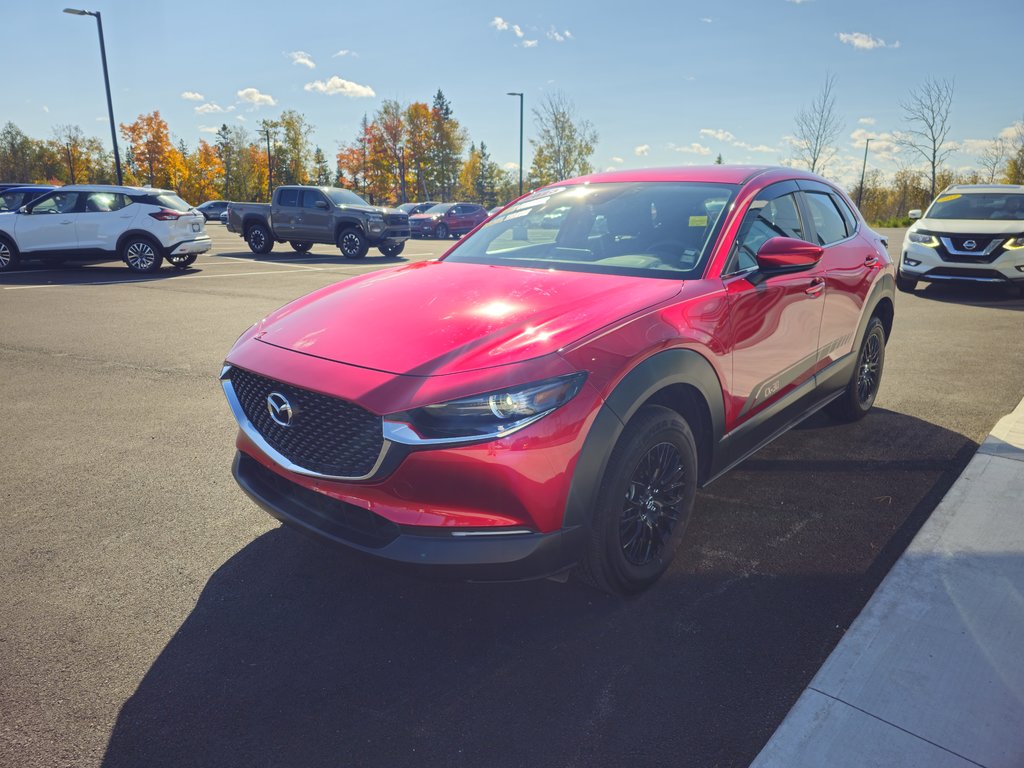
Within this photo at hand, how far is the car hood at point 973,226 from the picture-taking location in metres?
11.0

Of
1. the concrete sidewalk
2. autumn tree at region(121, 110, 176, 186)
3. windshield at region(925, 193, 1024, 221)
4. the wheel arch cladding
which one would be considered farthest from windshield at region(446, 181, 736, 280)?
autumn tree at region(121, 110, 176, 186)

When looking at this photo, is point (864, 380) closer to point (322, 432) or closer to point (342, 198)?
point (322, 432)

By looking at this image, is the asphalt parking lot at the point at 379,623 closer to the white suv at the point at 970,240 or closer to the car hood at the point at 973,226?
the white suv at the point at 970,240

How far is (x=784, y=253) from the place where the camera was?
132 inches

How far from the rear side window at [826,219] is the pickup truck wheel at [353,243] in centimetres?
1539

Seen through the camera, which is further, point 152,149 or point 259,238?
point 152,149

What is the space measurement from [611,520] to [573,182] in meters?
2.48

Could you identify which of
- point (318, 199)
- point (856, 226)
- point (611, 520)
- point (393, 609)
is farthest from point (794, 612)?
point (318, 199)

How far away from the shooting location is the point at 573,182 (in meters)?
4.41

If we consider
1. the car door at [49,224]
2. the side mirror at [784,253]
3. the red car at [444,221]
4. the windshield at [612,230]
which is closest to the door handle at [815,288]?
the side mirror at [784,253]

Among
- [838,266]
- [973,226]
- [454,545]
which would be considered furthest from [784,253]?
[973,226]

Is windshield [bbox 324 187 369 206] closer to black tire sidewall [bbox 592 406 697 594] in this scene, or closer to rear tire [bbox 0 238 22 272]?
rear tire [bbox 0 238 22 272]

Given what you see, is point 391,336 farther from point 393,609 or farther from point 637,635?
point 637,635

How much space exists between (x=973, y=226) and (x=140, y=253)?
15093 millimetres
